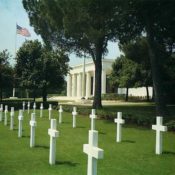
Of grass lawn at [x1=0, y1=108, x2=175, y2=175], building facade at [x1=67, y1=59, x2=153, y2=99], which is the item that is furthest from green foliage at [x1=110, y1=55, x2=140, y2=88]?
grass lawn at [x1=0, y1=108, x2=175, y2=175]

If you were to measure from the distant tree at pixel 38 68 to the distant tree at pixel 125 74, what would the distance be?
31.2ft

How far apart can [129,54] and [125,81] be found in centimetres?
2269

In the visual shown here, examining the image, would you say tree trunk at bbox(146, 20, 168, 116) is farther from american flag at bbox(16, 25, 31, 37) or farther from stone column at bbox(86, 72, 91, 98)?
stone column at bbox(86, 72, 91, 98)

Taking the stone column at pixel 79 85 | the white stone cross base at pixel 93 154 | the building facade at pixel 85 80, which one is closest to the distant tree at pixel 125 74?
the building facade at pixel 85 80

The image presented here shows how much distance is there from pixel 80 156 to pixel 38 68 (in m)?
35.8

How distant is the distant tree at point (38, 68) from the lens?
151ft

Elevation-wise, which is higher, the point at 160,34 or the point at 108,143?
the point at 160,34

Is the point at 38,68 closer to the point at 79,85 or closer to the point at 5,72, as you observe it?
the point at 5,72

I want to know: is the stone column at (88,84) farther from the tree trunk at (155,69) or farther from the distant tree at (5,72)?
the tree trunk at (155,69)

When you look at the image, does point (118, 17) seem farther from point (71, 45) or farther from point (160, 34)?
point (71, 45)

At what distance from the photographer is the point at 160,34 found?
26.1 m

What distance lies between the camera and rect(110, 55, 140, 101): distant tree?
53062mm

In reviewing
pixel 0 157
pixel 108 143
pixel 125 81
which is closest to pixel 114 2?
pixel 108 143

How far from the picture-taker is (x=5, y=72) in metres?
44.0
